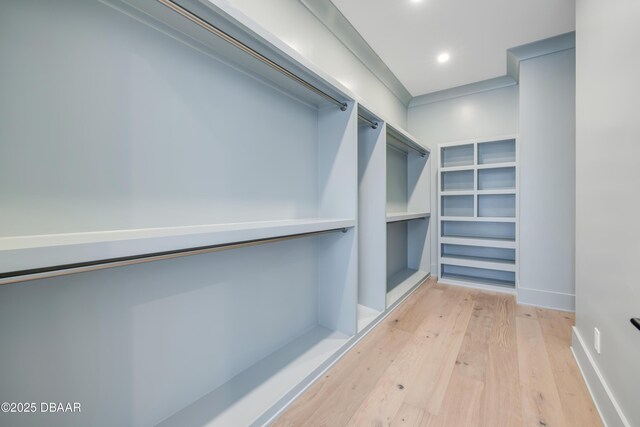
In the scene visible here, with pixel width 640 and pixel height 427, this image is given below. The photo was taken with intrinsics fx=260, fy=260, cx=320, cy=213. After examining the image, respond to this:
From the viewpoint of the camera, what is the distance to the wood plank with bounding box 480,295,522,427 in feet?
3.94

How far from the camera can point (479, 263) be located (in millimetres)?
2977

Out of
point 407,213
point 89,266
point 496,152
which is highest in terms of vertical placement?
point 496,152

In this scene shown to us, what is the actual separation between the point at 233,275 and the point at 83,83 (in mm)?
954

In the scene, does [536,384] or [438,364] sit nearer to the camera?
[536,384]

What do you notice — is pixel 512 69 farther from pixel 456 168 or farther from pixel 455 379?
pixel 455 379

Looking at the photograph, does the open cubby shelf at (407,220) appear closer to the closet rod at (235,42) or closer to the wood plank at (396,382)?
the wood plank at (396,382)

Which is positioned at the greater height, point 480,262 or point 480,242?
point 480,242

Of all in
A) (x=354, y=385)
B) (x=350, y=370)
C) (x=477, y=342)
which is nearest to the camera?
(x=354, y=385)

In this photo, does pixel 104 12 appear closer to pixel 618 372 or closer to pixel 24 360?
pixel 24 360

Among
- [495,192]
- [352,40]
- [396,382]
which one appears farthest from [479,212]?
[396,382]

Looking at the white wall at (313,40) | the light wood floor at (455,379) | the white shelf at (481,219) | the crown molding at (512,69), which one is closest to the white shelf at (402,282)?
the light wood floor at (455,379)

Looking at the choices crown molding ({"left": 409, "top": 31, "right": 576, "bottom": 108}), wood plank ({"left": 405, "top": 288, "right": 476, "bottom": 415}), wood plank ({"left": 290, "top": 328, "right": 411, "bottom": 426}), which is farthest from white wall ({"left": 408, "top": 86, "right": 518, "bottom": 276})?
wood plank ({"left": 290, "top": 328, "right": 411, "bottom": 426})

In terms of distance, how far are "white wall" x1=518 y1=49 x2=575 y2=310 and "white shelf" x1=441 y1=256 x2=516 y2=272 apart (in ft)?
0.76

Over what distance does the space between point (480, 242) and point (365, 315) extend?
1736 mm
